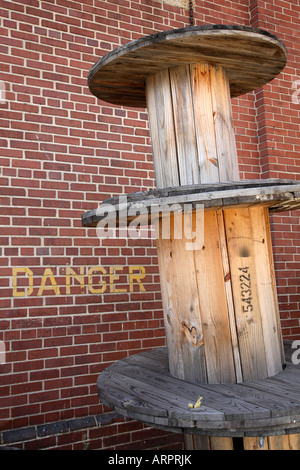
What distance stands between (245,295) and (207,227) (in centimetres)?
34

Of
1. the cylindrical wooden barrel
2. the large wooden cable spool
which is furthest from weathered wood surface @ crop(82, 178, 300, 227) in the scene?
the cylindrical wooden barrel

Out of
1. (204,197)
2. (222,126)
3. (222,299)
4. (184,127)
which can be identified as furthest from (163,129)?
(222,299)

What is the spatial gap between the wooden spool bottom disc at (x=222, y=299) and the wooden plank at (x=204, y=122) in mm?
194

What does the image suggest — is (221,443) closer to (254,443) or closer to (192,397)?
(254,443)

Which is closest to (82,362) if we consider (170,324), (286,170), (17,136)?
(170,324)

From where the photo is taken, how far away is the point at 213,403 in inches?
59.9

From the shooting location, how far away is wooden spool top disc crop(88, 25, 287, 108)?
1.63 meters

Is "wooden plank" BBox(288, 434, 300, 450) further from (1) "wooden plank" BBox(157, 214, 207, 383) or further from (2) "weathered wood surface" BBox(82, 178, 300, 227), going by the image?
(2) "weathered wood surface" BBox(82, 178, 300, 227)

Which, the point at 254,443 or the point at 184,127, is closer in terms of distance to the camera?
the point at 254,443

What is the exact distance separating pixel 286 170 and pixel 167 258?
265cm

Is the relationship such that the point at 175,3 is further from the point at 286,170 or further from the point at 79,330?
the point at 79,330

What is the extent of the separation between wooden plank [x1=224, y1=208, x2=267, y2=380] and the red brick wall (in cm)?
163

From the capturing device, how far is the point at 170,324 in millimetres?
1934

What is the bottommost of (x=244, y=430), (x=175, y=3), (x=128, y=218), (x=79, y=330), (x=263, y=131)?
(x=244, y=430)
